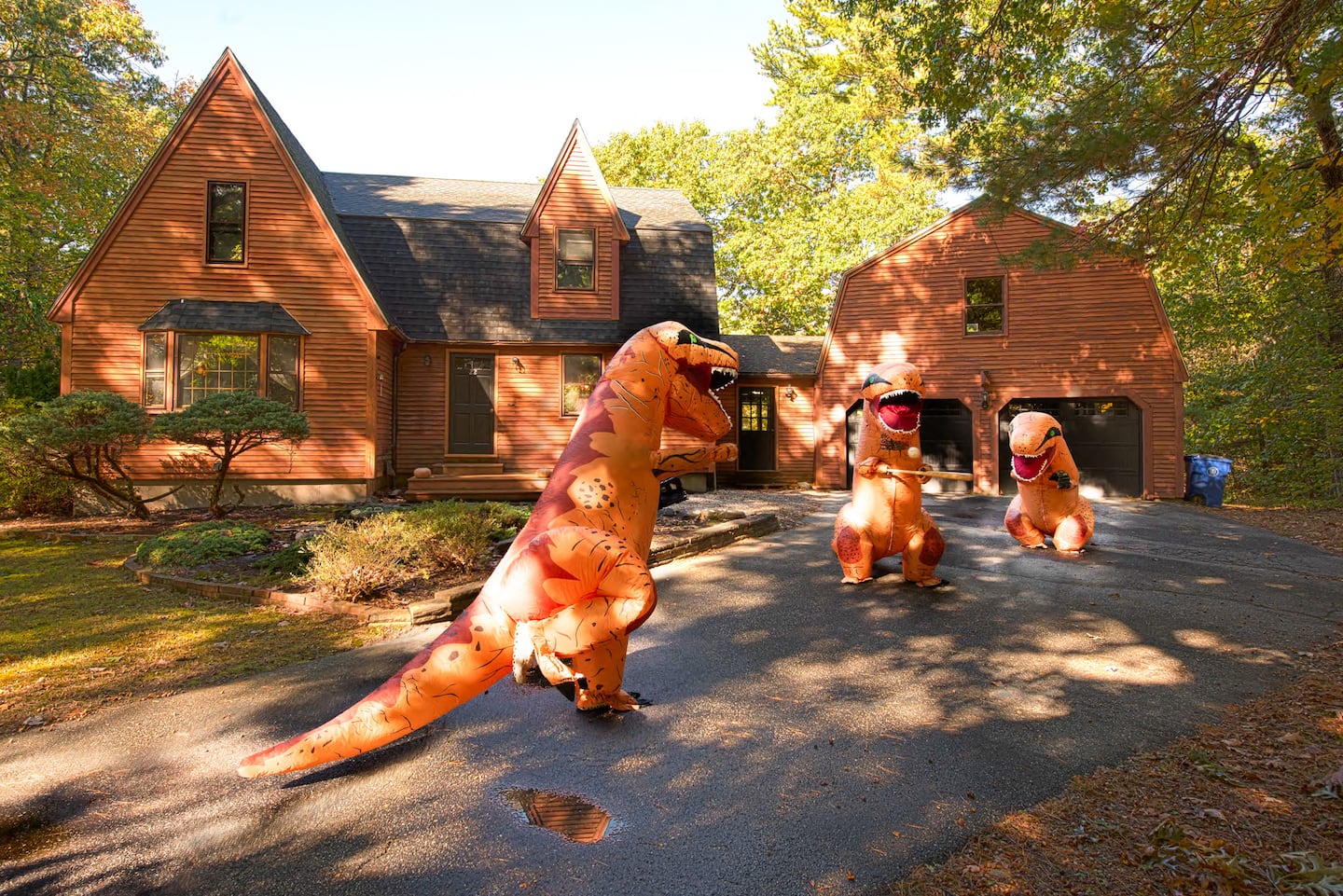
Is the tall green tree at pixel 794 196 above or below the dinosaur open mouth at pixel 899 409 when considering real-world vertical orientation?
above

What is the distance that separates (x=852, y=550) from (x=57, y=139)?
24.1m

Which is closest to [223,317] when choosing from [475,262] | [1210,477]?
[475,262]

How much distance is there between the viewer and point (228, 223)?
1436 centimetres

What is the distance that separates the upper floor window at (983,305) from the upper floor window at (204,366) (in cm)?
1545

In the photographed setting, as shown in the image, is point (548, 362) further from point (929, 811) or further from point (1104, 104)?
point (929, 811)

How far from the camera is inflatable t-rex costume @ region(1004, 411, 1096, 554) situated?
9195 mm

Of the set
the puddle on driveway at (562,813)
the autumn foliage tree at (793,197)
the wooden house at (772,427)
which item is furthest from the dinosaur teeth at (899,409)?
the autumn foliage tree at (793,197)

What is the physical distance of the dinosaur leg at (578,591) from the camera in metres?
3.47

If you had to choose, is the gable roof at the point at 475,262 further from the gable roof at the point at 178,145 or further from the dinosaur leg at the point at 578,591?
the dinosaur leg at the point at 578,591

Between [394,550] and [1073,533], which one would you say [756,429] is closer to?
[1073,533]

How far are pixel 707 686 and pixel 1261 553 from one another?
30.7ft

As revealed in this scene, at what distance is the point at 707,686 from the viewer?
17.3 ft

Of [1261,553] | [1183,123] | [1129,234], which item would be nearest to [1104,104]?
[1183,123]

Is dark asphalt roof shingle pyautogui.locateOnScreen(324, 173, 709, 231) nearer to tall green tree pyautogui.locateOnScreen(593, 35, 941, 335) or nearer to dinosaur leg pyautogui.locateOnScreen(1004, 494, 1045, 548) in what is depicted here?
tall green tree pyautogui.locateOnScreen(593, 35, 941, 335)
